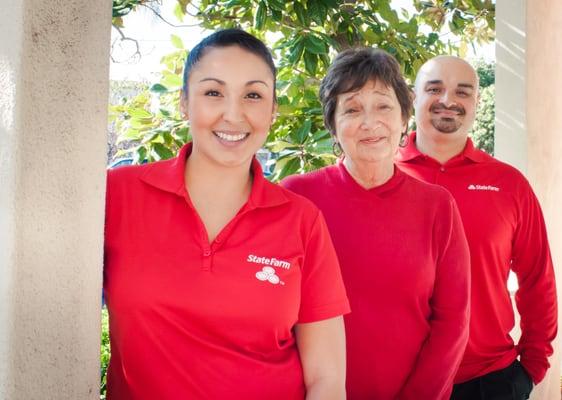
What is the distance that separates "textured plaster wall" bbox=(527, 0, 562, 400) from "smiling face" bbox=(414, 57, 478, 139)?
39.5 inches

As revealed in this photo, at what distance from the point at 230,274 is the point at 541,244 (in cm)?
176

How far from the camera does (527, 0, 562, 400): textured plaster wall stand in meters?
3.83

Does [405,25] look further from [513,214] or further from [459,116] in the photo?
[513,214]

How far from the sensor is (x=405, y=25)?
3207 millimetres

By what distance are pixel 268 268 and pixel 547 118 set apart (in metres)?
2.84

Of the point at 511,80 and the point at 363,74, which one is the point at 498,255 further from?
the point at 511,80

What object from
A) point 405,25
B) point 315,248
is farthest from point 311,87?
point 315,248

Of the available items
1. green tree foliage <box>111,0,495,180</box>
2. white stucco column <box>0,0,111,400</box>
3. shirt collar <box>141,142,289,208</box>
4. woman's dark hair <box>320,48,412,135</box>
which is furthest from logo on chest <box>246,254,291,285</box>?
green tree foliage <box>111,0,495,180</box>

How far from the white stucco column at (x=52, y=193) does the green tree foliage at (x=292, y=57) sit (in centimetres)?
148

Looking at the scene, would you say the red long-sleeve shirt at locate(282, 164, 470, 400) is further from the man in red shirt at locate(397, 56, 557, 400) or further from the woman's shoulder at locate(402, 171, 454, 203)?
the man in red shirt at locate(397, 56, 557, 400)

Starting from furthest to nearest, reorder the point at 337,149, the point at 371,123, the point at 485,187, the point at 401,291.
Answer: the point at 485,187, the point at 337,149, the point at 371,123, the point at 401,291

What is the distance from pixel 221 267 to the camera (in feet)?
5.43

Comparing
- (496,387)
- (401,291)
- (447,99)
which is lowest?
(496,387)

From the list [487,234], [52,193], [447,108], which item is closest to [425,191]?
[487,234]
